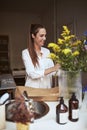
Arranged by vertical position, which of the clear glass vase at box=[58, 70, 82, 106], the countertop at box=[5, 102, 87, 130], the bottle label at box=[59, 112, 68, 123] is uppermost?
the clear glass vase at box=[58, 70, 82, 106]

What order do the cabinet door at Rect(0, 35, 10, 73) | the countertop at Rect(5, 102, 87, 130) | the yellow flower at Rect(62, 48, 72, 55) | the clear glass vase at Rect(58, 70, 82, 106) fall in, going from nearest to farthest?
the countertop at Rect(5, 102, 87, 130) → the yellow flower at Rect(62, 48, 72, 55) → the clear glass vase at Rect(58, 70, 82, 106) → the cabinet door at Rect(0, 35, 10, 73)

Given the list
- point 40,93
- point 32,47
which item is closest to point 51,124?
point 40,93

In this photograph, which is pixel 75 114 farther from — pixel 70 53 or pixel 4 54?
pixel 4 54

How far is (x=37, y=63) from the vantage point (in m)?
1.93

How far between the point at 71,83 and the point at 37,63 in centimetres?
54

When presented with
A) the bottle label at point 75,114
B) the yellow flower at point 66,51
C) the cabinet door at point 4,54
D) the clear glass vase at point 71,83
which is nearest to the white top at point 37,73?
Result: the clear glass vase at point 71,83

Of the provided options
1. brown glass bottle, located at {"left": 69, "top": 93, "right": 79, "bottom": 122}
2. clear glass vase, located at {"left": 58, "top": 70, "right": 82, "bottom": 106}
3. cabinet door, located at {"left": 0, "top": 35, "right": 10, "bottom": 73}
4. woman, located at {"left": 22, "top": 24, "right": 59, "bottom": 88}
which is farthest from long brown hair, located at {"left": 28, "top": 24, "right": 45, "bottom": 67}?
cabinet door, located at {"left": 0, "top": 35, "right": 10, "bottom": 73}

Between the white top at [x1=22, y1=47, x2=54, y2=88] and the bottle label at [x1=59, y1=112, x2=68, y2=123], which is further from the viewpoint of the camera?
the white top at [x1=22, y1=47, x2=54, y2=88]

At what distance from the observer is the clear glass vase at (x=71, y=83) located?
4.76 feet

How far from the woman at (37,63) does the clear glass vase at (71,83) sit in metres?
0.29

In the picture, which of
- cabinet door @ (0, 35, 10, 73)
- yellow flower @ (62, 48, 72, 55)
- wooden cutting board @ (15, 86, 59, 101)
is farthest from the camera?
cabinet door @ (0, 35, 10, 73)

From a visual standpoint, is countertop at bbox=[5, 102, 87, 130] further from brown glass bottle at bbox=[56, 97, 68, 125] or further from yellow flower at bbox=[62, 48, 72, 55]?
yellow flower at bbox=[62, 48, 72, 55]

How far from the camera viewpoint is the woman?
1.86 m

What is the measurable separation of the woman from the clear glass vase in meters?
0.29
